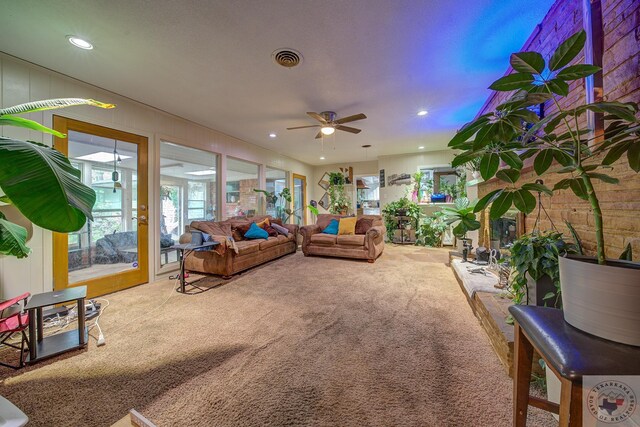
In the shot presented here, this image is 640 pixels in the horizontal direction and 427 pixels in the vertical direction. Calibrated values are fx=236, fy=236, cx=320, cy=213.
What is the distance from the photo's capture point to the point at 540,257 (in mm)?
1364

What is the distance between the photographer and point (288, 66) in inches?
92.3

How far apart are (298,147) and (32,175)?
5148 mm

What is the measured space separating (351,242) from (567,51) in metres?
3.74

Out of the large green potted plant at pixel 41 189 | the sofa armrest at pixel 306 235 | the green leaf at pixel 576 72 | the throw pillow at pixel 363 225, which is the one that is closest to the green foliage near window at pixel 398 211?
the throw pillow at pixel 363 225

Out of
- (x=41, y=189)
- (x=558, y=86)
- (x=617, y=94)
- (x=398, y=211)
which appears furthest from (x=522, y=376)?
(x=398, y=211)

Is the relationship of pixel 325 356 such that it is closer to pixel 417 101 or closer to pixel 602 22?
pixel 602 22

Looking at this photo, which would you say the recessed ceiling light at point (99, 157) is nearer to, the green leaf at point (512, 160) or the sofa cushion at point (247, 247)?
the sofa cushion at point (247, 247)

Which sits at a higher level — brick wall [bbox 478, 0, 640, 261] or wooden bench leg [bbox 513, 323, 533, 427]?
brick wall [bbox 478, 0, 640, 261]

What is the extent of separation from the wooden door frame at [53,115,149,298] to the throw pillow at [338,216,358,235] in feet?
10.6

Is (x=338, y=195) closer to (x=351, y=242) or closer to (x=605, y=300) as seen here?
(x=351, y=242)

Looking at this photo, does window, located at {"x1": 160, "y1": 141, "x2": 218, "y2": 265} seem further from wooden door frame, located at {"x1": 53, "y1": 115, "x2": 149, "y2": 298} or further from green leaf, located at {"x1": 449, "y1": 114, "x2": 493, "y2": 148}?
green leaf, located at {"x1": 449, "y1": 114, "x2": 493, "y2": 148}

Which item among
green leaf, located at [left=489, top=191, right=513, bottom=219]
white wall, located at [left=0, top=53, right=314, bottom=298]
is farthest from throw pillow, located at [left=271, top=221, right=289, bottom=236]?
green leaf, located at [left=489, top=191, right=513, bottom=219]

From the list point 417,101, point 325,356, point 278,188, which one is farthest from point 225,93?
point 278,188

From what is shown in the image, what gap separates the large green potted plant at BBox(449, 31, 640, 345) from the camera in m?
0.67
